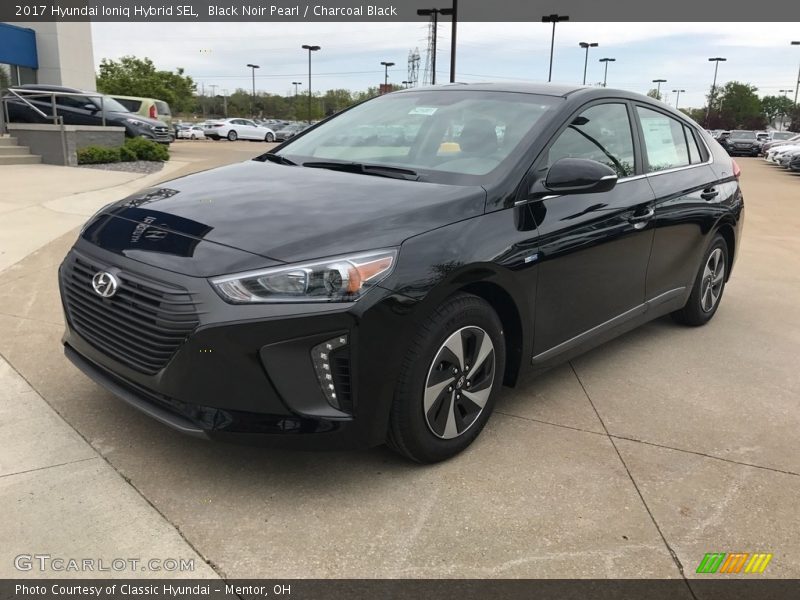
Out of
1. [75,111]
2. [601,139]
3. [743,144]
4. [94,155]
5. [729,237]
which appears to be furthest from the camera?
[743,144]

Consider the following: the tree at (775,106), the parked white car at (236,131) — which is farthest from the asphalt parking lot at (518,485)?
the tree at (775,106)

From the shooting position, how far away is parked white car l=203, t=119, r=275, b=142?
43.2 metres

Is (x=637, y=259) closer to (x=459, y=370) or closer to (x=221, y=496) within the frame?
(x=459, y=370)

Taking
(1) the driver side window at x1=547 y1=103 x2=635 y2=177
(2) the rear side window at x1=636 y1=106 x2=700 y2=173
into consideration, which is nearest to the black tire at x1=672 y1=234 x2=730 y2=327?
(2) the rear side window at x1=636 y1=106 x2=700 y2=173

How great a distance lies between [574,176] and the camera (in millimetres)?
3172

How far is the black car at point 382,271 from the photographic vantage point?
248 centimetres

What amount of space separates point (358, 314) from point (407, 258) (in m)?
0.33

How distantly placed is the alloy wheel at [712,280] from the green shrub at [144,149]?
14.8 metres

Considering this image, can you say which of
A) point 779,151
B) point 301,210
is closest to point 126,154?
point 301,210

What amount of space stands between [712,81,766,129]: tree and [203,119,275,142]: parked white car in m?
65.0

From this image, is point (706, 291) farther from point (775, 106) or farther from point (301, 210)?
point (775, 106)

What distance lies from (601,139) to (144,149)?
50.1 feet

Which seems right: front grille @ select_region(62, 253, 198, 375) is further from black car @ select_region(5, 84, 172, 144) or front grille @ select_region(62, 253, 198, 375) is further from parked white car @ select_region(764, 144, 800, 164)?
parked white car @ select_region(764, 144, 800, 164)

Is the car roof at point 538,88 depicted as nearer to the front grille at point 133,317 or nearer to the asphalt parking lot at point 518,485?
the asphalt parking lot at point 518,485
